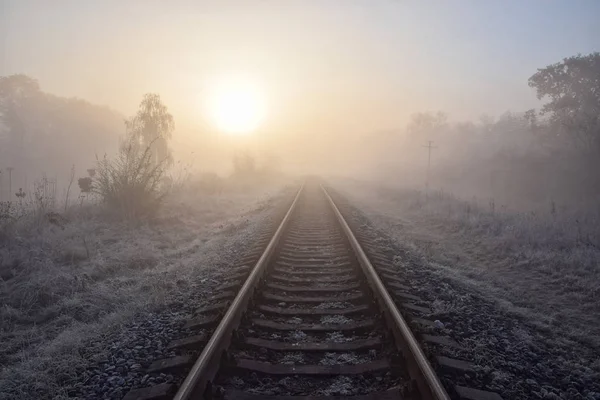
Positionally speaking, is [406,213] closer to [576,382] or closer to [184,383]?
[576,382]

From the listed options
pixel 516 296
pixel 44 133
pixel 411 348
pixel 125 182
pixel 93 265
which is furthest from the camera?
pixel 44 133

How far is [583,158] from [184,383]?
36.7 meters

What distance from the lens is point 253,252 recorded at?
7.73m

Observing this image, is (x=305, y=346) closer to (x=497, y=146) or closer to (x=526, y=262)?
(x=526, y=262)

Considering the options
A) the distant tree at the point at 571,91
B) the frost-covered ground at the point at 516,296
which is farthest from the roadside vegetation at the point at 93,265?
the distant tree at the point at 571,91

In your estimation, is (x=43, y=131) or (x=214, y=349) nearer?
(x=214, y=349)

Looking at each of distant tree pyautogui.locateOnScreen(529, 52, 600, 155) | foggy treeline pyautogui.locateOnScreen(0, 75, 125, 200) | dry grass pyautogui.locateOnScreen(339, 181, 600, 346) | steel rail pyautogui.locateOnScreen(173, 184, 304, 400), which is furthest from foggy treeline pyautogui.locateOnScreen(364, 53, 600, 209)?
foggy treeline pyautogui.locateOnScreen(0, 75, 125, 200)

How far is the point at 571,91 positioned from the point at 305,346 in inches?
1781

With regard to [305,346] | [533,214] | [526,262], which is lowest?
[526,262]

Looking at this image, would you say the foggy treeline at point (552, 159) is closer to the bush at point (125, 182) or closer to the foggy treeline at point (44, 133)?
the bush at point (125, 182)

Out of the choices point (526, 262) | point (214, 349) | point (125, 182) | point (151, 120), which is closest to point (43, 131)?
point (151, 120)

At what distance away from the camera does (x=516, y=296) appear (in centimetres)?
673

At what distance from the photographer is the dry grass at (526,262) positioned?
605 cm

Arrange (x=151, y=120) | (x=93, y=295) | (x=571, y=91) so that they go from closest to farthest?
(x=93, y=295)
(x=151, y=120)
(x=571, y=91)
